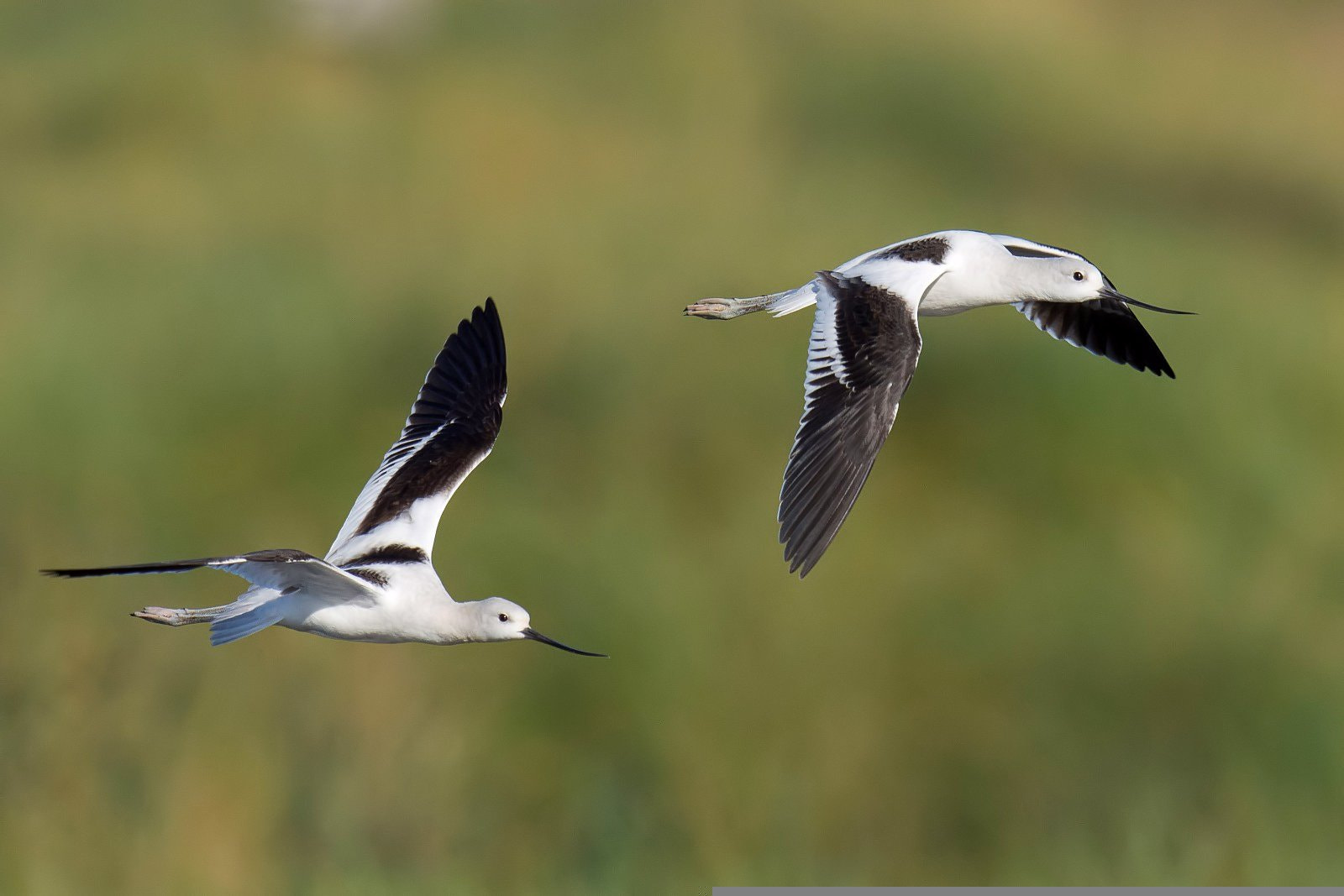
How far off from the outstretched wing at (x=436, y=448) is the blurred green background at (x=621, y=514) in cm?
469

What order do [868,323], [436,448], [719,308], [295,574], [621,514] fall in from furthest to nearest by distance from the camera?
[621,514] → [719,308] → [436,448] → [868,323] → [295,574]

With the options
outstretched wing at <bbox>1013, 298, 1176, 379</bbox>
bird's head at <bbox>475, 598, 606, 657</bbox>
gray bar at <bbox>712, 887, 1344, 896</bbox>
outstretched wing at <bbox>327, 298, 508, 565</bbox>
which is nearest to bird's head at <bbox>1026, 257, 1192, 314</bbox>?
outstretched wing at <bbox>1013, 298, 1176, 379</bbox>

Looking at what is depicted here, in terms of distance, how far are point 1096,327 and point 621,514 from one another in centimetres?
690

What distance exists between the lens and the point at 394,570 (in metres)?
8.48

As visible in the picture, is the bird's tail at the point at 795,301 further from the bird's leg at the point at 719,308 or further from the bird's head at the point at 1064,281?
the bird's head at the point at 1064,281

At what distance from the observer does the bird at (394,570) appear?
26.3ft

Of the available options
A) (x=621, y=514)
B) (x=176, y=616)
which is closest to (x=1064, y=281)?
(x=176, y=616)

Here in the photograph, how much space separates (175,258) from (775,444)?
6.08 meters

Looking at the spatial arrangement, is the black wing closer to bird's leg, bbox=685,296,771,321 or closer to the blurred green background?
bird's leg, bbox=685,296,771,321

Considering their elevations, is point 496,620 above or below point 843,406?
below

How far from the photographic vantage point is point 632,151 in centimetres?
2227

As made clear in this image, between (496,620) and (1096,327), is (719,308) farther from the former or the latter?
(496,620)

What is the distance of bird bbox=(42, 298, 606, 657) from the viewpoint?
8.02 m

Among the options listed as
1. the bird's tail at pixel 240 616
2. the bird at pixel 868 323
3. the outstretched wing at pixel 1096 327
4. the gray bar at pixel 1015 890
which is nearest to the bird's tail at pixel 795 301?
the bird at pixel 868 323
